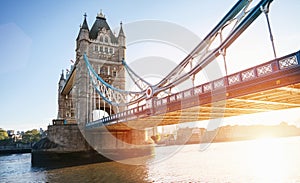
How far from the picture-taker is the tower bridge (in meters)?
9.18

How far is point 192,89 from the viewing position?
12.5 m

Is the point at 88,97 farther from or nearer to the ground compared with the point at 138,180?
farther from the ground

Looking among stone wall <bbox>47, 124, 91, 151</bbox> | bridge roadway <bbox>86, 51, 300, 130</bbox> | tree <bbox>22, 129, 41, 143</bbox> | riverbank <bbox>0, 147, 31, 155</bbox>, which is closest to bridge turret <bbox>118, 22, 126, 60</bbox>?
stone wall <bbox>47, 124, 91, 151</bbox>

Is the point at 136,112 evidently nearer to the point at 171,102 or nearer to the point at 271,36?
the point at 171,102

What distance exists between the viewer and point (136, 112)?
18250 mm

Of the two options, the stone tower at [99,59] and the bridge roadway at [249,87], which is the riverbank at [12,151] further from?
the bridge roadway at [249,87]

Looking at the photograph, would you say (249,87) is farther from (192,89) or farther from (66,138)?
(66,138)

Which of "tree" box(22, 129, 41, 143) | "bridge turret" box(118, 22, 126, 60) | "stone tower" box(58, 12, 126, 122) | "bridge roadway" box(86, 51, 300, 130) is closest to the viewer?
"bridge roadway" box(86, 51, 300, 130)

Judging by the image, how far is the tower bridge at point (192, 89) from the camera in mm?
9180

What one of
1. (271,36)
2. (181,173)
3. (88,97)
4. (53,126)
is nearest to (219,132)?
(88,97)

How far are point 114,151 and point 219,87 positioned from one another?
2495 cm

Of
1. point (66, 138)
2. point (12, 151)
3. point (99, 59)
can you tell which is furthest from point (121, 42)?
point (12, 151)

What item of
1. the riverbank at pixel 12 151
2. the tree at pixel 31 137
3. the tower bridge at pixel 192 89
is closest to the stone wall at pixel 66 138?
the tower bridge at pixel 192 89

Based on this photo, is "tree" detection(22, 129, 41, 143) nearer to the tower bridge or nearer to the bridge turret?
the tower bridge
